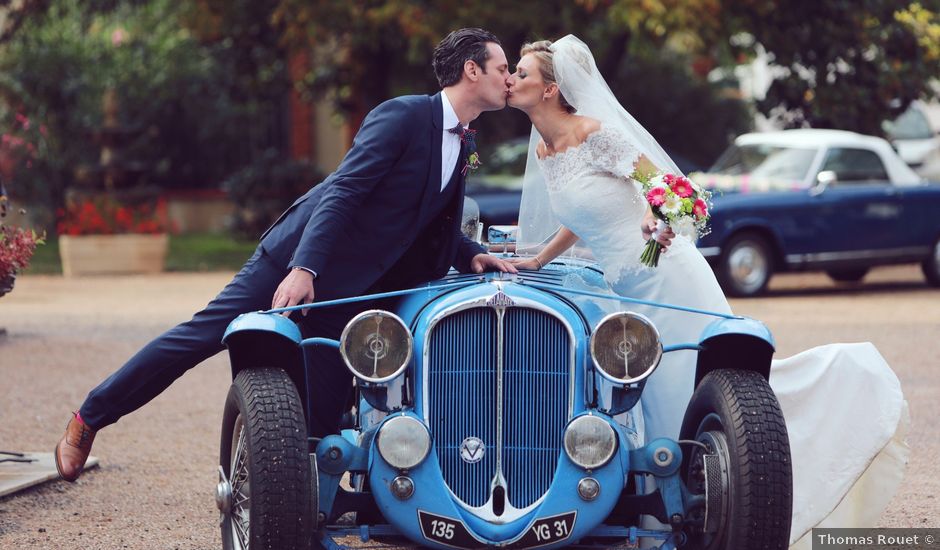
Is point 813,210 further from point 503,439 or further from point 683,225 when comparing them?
point 503,439

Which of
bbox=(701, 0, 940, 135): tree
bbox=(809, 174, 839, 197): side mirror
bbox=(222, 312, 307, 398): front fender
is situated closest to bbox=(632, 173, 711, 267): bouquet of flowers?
bbox=(222, 312, 307, 398): front fender

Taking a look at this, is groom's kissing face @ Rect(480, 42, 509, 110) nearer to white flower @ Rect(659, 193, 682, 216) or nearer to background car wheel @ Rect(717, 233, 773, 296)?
white flower @ Rect(659, 193, 682, 216)

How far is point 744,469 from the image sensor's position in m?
4.10

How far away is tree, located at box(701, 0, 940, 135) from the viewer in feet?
60.3

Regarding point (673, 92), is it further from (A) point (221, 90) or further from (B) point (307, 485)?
(B) point (307, 485)

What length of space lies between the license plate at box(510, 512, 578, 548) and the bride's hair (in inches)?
80.6

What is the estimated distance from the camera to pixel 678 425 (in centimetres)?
535

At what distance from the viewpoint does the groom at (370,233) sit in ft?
15.9

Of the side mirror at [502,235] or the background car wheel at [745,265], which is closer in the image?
the side mirror at [502,235]

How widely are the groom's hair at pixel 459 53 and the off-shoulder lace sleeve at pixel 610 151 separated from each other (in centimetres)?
83

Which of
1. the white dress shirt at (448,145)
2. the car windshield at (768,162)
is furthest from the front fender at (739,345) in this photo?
the car windshield at (768,162)

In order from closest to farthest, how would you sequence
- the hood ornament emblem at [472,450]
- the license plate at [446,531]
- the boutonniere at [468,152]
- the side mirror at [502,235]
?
the license plate at [446,531] → the hood ornament emblem at [472,450] → the boutonniere at [468,152] → the side mirror at [502,235]

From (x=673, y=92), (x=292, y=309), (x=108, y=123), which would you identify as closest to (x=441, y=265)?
(x=292, y=309)

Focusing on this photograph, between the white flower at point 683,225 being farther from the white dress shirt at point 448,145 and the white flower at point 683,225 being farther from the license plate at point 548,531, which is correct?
the license plate at point 548,531
